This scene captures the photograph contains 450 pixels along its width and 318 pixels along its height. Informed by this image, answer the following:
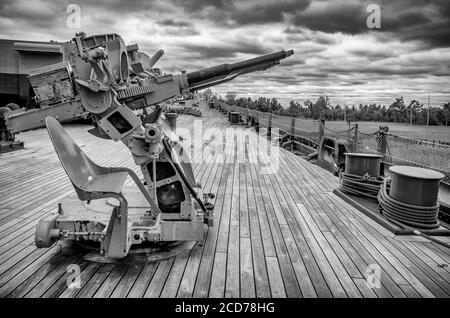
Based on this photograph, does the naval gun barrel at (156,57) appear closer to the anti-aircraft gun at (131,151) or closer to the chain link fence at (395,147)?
the anti-aircraft gun at (131,151)

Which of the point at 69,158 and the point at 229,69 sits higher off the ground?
the point at 229,69

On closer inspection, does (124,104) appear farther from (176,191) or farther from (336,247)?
(336,247)

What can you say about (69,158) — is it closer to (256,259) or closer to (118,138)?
(118,138)

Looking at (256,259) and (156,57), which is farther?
(156,57)

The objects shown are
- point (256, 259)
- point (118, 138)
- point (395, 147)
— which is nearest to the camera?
point (118, 138)

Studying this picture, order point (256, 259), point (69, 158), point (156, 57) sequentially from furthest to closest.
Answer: point (156, 57) < point (256, 259) < point (69, 158)

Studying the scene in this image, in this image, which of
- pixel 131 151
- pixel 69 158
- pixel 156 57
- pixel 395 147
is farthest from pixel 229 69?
pixel 395 147

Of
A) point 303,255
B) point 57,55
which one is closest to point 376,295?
point 303,255

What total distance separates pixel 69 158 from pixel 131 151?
1.91 feet

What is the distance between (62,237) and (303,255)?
2.54 meters

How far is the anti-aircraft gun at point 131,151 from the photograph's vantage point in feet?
9.96

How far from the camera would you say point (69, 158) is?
299cm

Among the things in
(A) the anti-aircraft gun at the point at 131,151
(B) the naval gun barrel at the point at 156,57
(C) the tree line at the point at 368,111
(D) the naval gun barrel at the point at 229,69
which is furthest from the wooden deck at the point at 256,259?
(C) the tree line at the point at 368,111
